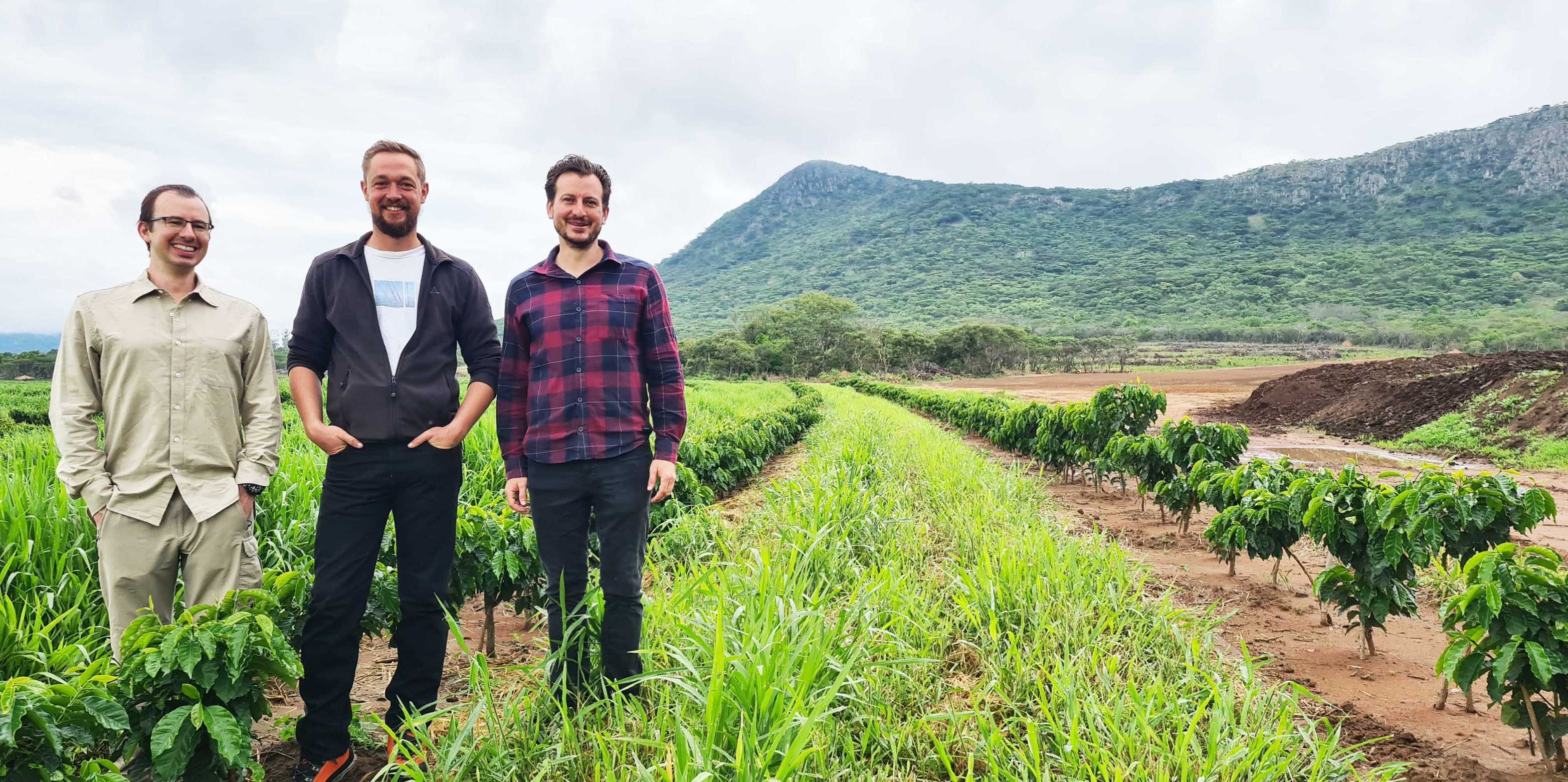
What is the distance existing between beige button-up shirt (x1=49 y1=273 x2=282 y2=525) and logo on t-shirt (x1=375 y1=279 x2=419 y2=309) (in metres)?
0.43

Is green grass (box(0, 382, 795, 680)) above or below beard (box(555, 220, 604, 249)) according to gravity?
below

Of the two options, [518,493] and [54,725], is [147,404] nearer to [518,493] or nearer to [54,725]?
[54,725]

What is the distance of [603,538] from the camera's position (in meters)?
2.10

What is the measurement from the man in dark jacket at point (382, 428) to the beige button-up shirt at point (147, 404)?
21 centimetres

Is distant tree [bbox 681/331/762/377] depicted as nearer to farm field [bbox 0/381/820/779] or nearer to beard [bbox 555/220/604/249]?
farm field [bbox 0/381/820/779]

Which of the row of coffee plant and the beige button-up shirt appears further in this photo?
the row of coffee plant

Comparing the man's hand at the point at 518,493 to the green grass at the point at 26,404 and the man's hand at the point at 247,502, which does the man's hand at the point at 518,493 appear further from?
the green grass at the point at 26,404

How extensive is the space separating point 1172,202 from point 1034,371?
99.7 meters

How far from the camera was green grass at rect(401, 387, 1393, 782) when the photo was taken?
1.91 metres

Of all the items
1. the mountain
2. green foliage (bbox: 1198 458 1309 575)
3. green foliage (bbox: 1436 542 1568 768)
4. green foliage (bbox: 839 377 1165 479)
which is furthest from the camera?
the mountain

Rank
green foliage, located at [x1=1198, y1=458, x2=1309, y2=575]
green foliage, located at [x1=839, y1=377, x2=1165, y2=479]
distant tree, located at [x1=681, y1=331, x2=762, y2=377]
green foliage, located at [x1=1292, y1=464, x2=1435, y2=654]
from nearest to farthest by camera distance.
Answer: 1. green foliage, located at [x1=1292, y1=464, x2=1435, y2=654]
2. green foliage, located at [x1=1198, y1=458, x2=1309, y2=575]
3. green foliage, located at [x1=839, y1=377, x2=1165, y2=479]
4. distant tree, located at [x1=681, y1=331, x2=762, y2=377]

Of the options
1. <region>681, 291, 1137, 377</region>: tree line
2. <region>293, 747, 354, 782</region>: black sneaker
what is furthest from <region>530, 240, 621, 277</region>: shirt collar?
<region>681, 291, 1137, 377</region>: tree line

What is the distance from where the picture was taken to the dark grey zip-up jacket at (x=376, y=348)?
213cm

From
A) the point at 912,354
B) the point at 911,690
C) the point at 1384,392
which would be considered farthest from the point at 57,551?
the point at 912,354
